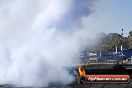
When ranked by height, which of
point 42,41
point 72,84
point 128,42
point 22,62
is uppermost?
point 128,42

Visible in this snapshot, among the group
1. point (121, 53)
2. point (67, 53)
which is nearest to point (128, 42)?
point (121, 53)

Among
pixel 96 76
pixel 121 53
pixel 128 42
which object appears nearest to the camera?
pixel 96 76

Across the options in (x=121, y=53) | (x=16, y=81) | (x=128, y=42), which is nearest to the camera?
(x=16, y=81)

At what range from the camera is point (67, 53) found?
23875 millimetres

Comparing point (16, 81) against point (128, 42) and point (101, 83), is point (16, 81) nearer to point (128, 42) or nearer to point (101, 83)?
point (101, 83)

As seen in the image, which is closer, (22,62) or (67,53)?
(22,62)

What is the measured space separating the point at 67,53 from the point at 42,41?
2.09 m

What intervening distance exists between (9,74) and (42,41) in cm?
300

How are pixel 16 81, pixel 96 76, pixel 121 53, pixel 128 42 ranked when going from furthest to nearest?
pixel 128 42 < pixel 121 53 < pixel 16 81 < pixel 96 76

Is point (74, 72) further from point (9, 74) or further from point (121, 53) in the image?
point (121, 53)

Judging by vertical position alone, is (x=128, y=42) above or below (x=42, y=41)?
above

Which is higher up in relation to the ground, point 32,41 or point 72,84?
Answer: point 32,41

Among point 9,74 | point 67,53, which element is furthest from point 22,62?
point 67,53

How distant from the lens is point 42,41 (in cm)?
2278
